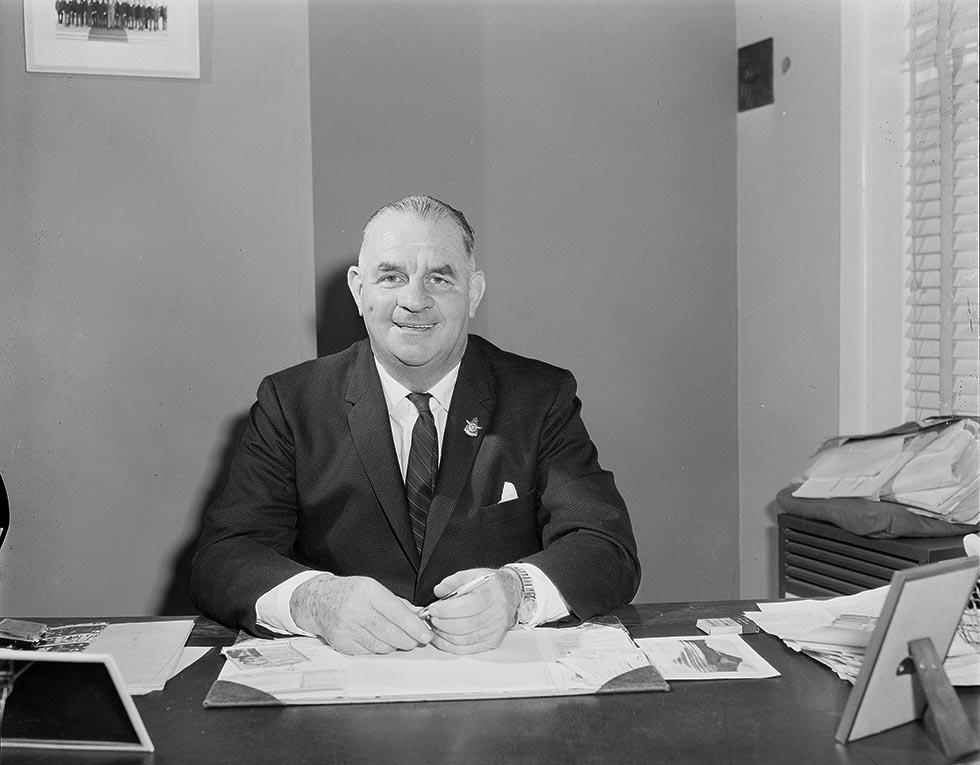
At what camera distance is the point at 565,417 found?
7.01ft

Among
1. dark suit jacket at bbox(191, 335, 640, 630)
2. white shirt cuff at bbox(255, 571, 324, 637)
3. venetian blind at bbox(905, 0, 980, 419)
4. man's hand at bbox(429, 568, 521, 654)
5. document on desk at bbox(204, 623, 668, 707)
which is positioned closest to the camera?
document on desk at bbox(204, 623, 668, 707)

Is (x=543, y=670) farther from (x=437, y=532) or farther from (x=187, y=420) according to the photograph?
(x=187, y=420)

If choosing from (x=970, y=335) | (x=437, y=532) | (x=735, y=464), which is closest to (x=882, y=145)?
(x=970, y=335)

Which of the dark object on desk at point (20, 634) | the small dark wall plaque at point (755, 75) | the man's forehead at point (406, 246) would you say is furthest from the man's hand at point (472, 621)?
the small dark wall plaque at point (755, 75)

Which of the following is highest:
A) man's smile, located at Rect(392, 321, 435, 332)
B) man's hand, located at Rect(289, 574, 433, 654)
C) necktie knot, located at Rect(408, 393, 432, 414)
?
man's smile, located at Rect(392, 321, 435, 332)

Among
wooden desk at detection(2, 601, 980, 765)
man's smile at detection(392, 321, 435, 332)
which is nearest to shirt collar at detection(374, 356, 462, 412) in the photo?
man's smile at detection(392, 321, 435, 332)

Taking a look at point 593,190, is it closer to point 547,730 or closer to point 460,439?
point 460,439

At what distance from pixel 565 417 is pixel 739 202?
127 cm

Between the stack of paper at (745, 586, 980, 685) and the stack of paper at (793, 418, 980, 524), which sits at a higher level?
the stack of paper at (793, 418, 980, 524)

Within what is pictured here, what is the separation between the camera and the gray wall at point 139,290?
2.56m

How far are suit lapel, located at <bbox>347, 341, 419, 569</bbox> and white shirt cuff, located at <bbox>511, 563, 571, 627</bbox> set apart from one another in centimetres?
39

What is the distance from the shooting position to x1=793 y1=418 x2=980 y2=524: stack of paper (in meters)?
2.20

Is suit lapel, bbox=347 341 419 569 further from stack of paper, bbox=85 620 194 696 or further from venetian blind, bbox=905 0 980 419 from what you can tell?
venetian blind, bbox=905 0 980 419

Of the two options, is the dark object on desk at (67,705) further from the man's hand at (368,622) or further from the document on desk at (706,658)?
the document on desk at (706,658)
